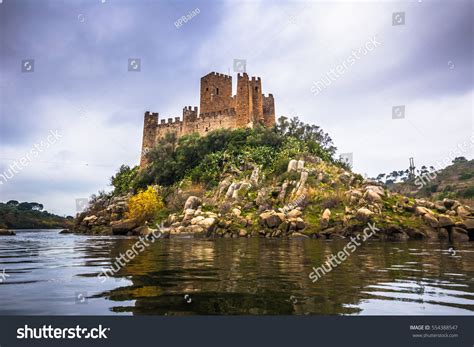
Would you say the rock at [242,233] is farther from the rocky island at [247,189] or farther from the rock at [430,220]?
the rock at [430,220]

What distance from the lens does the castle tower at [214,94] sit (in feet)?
241

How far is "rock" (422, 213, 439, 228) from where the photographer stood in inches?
1380

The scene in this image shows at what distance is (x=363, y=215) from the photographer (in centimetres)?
3600

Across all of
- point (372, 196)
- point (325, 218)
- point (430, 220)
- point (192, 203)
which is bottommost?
point (430, 220)

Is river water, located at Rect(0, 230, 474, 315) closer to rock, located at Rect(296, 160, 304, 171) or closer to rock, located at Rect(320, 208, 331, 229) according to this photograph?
rock, located at Rect(320, 208, 331, 229)

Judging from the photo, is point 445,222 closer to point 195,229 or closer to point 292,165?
point 292,165

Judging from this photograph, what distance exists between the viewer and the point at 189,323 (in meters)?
5.27

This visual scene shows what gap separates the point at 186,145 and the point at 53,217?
64.9 metres

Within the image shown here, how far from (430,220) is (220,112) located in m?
45.4

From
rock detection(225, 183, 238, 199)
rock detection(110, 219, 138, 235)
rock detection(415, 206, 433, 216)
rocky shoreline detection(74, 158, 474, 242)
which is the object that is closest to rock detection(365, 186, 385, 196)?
rocky shoreline detection(74, 158, 474, 242)

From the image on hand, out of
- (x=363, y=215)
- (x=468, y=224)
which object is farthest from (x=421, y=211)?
(x=363, y=215)

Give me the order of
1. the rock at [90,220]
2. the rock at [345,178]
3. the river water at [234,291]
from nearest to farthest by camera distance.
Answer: the river water at [234,291] → the rock at [345,178] → the rock at [90,220]

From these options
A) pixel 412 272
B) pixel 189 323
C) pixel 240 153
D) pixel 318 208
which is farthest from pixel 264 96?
pixel 189 323

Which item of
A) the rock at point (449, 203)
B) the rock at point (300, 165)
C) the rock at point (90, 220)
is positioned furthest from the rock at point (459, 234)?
the rock at point (90, 220)
